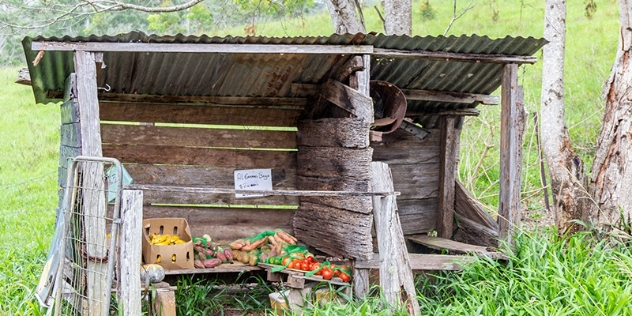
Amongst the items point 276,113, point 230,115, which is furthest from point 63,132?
point 276,113

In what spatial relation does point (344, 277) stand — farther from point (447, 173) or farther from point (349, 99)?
point (447, 173)

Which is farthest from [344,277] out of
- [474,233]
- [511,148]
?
[474,233]

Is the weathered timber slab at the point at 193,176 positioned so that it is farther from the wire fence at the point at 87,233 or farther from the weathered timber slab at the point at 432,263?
the wire fence at the point at 87,233

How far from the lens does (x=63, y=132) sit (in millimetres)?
7402

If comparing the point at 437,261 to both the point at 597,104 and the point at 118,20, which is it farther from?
the point at 118,20

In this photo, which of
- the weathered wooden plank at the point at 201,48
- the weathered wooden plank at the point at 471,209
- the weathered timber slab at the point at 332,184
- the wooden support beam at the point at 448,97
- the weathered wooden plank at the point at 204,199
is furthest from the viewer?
the weathered wooden plank at the point at 471,209

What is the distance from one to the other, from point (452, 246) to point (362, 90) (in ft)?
8.00

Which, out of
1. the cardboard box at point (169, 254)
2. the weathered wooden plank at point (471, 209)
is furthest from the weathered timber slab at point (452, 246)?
the cardboard box at point (169, 254)

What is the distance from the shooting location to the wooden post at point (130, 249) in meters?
5.41

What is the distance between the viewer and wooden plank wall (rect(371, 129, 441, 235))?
29.2ft

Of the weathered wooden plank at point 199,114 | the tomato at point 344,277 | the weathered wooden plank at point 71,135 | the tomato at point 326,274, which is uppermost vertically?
the weathered wooden plank at point 199,114

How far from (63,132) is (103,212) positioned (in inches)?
80.9

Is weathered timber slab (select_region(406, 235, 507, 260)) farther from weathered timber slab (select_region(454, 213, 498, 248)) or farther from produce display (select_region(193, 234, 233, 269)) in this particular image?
produce display (select_region(193, 234, 233, 269))

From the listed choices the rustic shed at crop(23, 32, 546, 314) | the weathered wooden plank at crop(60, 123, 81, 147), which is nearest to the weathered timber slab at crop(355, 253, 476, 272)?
the rustic shed at crop(23, 32, 546, 314)
